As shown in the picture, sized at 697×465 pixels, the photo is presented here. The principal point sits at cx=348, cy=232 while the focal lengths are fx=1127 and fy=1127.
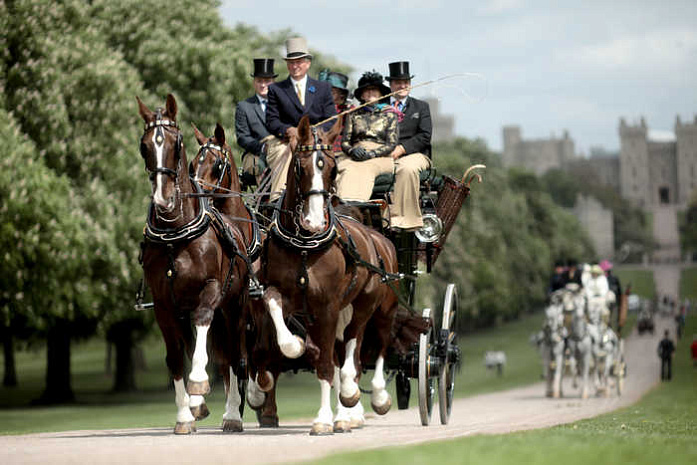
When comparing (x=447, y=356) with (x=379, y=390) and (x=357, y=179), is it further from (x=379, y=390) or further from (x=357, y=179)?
(x=357, y=179)

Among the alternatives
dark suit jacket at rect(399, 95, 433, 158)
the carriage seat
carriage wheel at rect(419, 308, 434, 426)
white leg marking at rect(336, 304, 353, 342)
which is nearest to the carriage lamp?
the carriage seat

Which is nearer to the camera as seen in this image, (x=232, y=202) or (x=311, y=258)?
(x=311, y=258)

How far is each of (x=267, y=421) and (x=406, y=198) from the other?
332 cm

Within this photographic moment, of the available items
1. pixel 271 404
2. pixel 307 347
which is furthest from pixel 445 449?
pixel 271 404

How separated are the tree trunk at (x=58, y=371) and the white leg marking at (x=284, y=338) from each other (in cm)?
2369

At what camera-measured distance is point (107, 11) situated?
31.3 m

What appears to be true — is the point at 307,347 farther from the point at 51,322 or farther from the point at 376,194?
the point at 51,322

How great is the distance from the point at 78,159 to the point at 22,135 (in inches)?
75.7

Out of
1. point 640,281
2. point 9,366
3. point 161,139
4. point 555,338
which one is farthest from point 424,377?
point 640,281

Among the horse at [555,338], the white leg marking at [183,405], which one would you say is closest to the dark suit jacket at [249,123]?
the white leg marking at [183,405]

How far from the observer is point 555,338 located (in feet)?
102

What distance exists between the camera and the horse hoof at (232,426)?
12.8m

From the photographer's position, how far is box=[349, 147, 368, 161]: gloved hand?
1391 centimetres

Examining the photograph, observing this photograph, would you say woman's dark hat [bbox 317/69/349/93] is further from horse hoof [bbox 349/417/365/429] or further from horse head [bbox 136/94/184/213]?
horse hoof [bbox 349/417/365/429]
